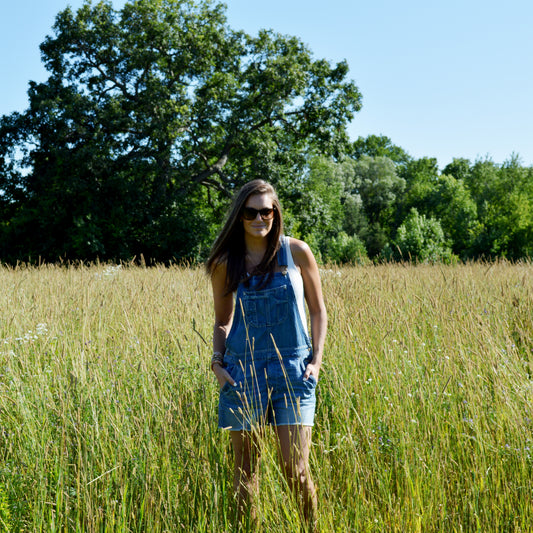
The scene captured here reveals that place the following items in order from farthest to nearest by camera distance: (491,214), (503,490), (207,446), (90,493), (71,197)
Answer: (491,214)
(71,197)
(207,446)
(503,490)
(90,493)

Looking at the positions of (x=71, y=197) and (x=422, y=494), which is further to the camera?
(x=71, y=197)

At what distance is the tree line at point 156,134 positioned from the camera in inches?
669

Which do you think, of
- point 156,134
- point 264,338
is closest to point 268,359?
point 264,338

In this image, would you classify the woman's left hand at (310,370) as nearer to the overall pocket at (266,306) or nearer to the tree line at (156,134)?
the overall pocket at (266,306)

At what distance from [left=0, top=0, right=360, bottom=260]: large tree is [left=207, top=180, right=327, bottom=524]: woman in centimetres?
1489

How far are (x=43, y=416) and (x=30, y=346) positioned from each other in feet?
4.39

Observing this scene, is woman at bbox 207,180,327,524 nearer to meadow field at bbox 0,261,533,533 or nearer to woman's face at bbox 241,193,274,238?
woman's face at bbox 241,193,274,238

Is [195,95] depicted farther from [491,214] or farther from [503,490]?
[491,214]

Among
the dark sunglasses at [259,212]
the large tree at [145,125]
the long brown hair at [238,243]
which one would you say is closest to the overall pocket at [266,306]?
the long brown hair at [238,243]

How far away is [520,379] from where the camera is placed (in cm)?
264

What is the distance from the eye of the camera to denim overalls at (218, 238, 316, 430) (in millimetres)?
2035

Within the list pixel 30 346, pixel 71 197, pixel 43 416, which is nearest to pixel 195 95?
pixel 71 197

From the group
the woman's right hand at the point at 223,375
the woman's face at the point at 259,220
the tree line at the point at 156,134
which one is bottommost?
the woman's right hand at the point at 223,375

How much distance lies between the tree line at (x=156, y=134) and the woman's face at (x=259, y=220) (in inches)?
590
